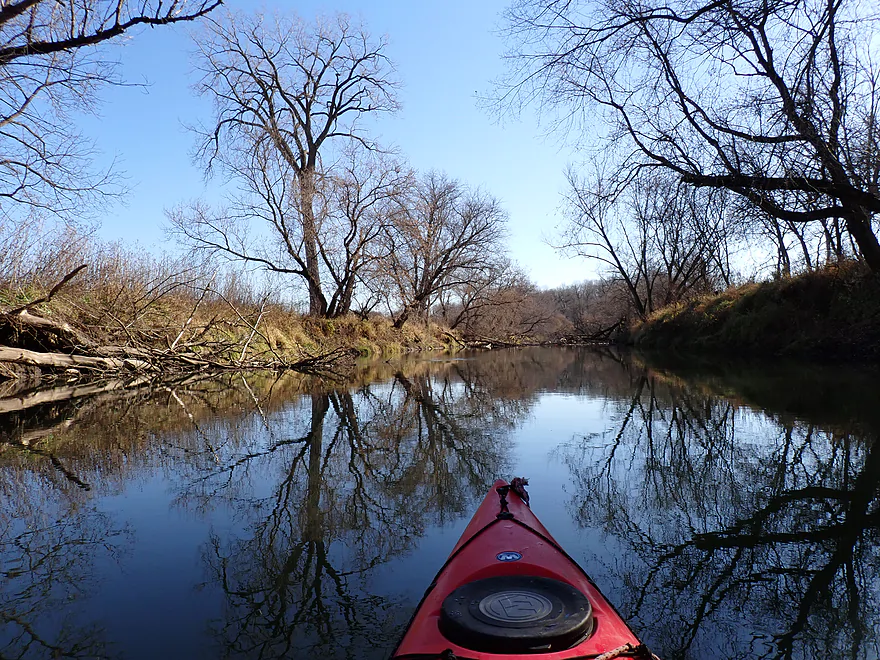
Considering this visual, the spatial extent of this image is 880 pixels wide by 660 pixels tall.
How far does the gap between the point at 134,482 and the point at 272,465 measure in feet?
3.64

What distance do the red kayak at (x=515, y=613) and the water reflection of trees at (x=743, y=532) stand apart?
0.54 meters

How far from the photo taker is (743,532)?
3283mm

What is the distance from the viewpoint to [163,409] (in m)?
7.75

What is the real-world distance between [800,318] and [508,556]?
609 inches

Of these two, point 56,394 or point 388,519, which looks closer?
point 388,519

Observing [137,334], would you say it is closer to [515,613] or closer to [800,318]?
[515,613]

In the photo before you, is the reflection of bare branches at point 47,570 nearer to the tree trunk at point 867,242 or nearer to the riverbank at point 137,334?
the riverbank at point 137,334

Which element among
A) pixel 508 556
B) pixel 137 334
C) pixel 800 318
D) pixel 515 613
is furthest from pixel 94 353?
pixel 800 318

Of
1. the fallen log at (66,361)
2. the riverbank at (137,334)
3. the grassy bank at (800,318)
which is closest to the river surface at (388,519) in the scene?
the fallen log at (66,361)

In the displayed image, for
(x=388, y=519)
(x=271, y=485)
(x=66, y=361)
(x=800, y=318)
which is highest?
(x=66, y=361)

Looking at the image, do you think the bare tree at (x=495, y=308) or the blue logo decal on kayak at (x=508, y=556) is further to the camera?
the bare tree at (x=495, y=308)

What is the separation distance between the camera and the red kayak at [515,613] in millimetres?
1614

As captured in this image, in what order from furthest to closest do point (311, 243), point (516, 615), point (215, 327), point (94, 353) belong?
point (311, 243) → point (215, 327) → point (94, 353) → point (516, 615)

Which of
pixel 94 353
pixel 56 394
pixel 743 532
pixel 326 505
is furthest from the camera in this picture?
pixel 94 353
